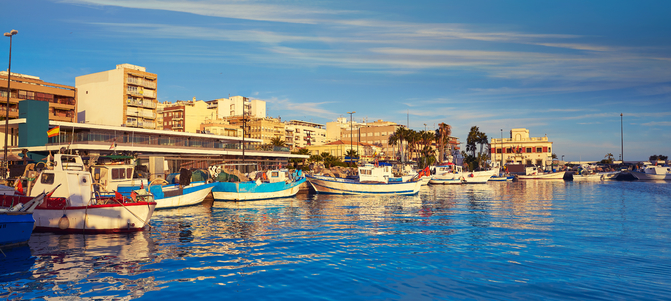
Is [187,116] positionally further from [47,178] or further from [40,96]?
[47,178]

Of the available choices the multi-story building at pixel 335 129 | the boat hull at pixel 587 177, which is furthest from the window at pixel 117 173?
the multi-story building at pixel 335 129

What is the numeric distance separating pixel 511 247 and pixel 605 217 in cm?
1550

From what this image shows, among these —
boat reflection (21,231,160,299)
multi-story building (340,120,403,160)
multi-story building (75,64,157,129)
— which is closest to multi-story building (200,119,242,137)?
multi-story building (75,64,157,129)

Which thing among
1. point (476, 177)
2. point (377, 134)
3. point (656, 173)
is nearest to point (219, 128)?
point (476, 177)

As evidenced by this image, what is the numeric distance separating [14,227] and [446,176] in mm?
75540

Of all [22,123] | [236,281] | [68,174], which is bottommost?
[236,281]

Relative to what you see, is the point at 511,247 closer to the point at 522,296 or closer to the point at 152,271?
the point at 522,296

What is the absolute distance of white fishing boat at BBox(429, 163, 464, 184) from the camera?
271ft

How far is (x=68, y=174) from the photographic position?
21.1 meters

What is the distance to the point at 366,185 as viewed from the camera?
1998 inches

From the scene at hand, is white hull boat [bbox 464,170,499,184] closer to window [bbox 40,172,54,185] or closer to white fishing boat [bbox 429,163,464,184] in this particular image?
white fishing boat [bbox 429,163,464,184]

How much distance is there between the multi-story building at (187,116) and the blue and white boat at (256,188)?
231ft

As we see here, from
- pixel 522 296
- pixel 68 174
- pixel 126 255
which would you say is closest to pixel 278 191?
pixel 68 174

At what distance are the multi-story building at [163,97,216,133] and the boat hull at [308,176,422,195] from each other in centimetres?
6804
